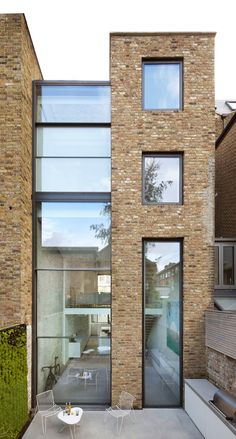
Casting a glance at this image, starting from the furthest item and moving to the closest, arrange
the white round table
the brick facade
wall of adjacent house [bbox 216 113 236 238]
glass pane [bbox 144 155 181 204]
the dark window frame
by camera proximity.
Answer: wall of adjacent house [bbox 216 113 236 238], the dark window frame, glass pane [bbox 144 155 181 204], the brick facade, the white round table

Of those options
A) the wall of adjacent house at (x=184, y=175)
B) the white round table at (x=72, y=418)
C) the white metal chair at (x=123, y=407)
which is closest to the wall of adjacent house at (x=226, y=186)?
the wall of adjacent house at (x=184, y=175)

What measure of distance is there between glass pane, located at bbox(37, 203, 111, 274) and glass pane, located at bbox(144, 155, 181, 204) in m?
1.24

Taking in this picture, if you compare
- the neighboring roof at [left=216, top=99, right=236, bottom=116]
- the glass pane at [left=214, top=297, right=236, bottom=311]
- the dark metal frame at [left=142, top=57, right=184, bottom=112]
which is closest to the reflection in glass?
the glass pane at [left=214, top=297, right=236, bottom=311]

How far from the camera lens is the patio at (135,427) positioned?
7512mm

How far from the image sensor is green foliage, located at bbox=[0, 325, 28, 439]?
6656mm

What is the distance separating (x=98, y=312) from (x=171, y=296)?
6.56 ft

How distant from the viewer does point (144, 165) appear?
9.42 metres

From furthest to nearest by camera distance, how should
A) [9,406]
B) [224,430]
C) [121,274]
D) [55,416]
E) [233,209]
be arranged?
[233,209]
[121,274]
[55,416]
[9,406]
[224,430]

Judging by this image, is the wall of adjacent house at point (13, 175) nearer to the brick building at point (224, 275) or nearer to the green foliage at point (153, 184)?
the green foliage at point (153, 184)

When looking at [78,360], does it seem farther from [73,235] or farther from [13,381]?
[73,235]

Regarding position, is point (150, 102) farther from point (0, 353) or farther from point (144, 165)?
point (0, 353)

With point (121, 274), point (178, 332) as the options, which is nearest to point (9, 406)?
point (121, 274)

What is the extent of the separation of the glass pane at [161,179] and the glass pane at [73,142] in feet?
4.03

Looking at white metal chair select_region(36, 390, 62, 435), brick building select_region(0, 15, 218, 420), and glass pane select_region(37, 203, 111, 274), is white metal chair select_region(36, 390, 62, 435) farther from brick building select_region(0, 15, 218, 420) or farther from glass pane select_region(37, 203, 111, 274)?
glass pane select_region(37, 203, 111, 274)
